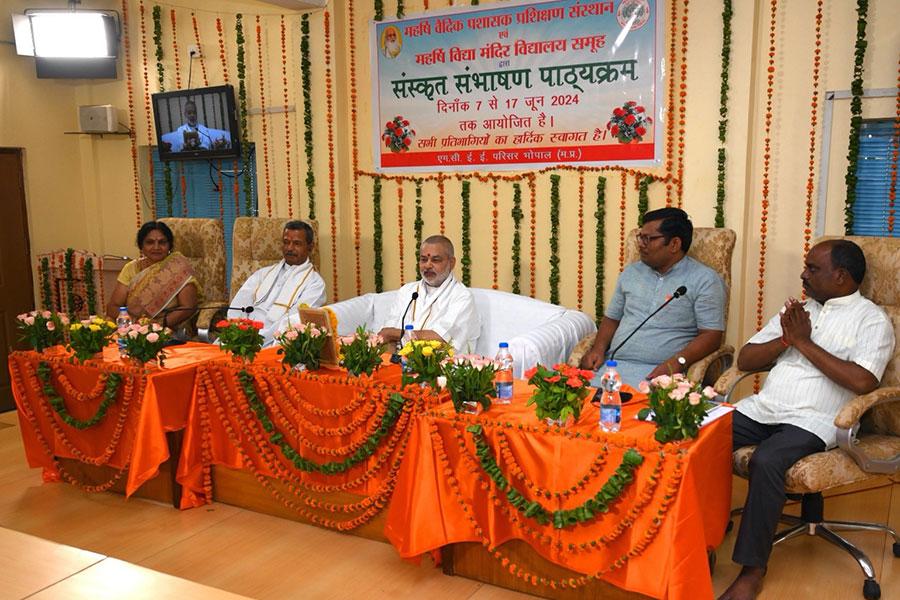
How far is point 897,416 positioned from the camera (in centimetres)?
301

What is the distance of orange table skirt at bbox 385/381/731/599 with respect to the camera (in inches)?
90.5

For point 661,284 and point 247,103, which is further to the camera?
point 247,103

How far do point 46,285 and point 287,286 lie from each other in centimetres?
228

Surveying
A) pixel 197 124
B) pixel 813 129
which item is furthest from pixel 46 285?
pixel 813 129

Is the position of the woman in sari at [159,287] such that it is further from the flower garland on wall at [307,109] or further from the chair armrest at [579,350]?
the chair armrest at [579,350]

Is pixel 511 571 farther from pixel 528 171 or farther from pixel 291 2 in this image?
pixel 291 2

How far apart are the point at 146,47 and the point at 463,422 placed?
4.67m

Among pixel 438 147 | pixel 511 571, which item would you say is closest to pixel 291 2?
pixel 438 147

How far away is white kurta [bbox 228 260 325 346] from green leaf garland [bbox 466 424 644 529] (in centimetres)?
238

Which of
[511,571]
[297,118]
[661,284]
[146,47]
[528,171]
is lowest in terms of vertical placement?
[511,571]

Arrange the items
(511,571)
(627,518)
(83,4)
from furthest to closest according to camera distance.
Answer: (83,4) < (511,571) < (627,518)

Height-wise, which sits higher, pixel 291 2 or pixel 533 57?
pixel 291 2

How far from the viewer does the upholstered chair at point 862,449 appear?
2.68 metres

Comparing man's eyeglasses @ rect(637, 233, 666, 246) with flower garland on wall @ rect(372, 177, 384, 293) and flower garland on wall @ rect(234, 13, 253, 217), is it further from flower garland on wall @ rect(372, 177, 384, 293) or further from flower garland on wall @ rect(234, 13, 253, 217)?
flower garland on wall @ rect(234, 13, 253, 217)
